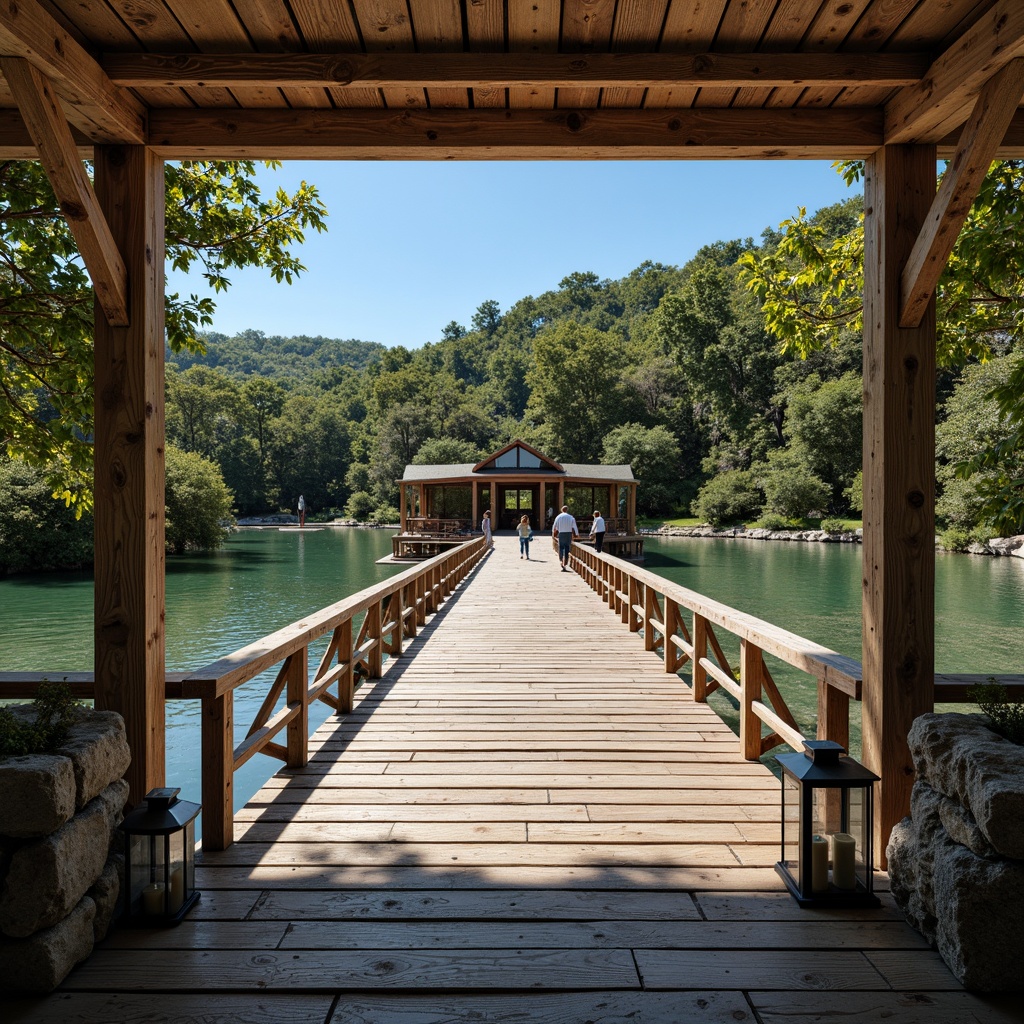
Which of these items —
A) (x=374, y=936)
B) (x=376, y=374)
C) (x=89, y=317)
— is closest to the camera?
(x=374, y=936)

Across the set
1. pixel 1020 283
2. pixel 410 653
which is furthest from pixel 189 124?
pixel 1020 283

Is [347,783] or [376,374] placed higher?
[376,374]

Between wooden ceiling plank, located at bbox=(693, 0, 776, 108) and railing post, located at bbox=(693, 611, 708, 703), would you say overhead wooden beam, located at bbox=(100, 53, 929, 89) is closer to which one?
wooden ceiling plank, located at bbox=(693, 0, 776, 108)

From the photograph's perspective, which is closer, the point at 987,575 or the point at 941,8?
the point at 941,8

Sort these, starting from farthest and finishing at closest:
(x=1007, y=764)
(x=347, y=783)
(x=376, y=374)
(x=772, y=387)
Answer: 1. (x=376, y=374)
2. (x=772, y=387)
3. (x=347, y=783)
4. (x=1007, y=764)

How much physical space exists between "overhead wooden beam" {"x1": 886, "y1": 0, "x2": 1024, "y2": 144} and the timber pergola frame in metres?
0.01

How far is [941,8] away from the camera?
7.25ft

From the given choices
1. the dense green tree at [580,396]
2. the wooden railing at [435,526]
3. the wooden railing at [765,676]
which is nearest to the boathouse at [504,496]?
the wooden railing at [435,526]

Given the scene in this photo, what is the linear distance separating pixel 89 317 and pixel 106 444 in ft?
9.22

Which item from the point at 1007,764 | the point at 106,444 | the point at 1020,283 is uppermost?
the point at 1020,283

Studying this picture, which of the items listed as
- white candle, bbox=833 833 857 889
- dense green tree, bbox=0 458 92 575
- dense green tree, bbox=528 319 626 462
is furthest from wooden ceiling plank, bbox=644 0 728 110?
dense green tree, bbox=528 319 626 462

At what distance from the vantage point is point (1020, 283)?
5.43 meters

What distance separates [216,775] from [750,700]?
2623 mm

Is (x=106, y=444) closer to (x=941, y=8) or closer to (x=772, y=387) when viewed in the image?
(x=941, y=8)
